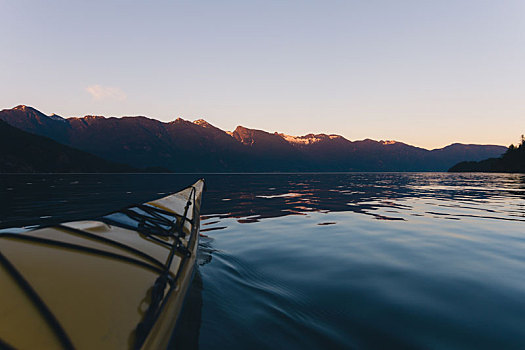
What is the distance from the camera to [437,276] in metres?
5.18

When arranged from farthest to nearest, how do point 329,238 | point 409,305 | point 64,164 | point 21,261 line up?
point 64,164
point 329,238
point 409,305
point 21,261

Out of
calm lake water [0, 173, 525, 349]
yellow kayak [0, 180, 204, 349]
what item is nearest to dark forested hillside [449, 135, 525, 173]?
calm lake water [0, 173, 525, 349]

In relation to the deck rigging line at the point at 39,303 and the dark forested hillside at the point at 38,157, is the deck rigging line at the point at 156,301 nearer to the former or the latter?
the deck rigging line at the point at 39,303

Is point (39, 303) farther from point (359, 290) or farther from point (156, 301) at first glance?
point (359, 290)

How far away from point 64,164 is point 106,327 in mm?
194182

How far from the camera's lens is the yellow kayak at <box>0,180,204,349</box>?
5.36ft

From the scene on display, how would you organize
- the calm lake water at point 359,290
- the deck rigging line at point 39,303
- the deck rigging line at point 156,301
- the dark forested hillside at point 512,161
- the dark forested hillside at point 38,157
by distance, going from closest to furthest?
the deck rigging line at point 39,303
the deck rigging line at point 156,301
the calm lake water at point 359,290
the dark forested hillside at point 512,161
the dark forested hillside at point 38,157

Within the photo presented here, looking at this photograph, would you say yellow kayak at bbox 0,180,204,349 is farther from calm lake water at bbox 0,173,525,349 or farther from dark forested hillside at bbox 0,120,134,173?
dark forested hillside at bbox 0,120,134,173

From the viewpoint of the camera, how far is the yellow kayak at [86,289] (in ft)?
5.36

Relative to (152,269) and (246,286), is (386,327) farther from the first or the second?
(152,269)

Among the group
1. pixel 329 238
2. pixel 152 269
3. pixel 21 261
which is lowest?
pixel 329 238

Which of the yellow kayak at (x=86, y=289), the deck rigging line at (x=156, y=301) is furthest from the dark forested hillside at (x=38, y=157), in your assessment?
the deck rigging line at (x=156, y=301)

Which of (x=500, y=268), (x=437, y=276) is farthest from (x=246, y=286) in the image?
(x=500, y=268)

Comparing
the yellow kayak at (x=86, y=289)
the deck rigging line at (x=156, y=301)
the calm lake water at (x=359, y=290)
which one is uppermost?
the yellow kayak at (x=86, y=289)
